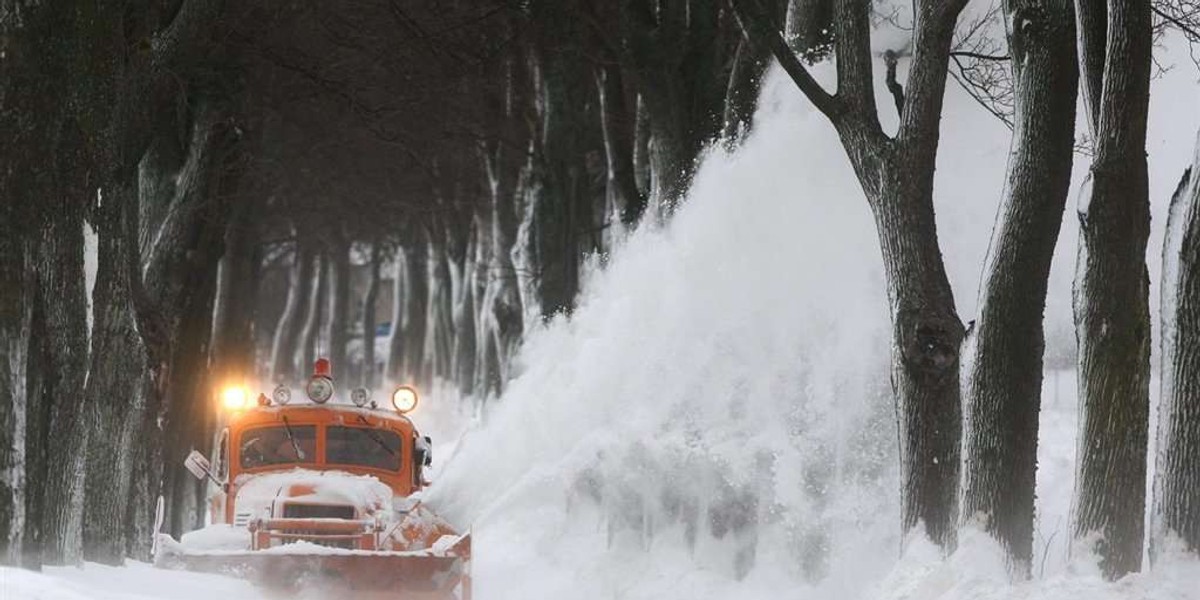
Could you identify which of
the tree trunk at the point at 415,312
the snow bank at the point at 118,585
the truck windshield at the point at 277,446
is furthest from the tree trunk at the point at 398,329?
the snow bank at the point at 118,585

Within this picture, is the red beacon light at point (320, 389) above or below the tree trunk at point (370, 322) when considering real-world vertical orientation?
below

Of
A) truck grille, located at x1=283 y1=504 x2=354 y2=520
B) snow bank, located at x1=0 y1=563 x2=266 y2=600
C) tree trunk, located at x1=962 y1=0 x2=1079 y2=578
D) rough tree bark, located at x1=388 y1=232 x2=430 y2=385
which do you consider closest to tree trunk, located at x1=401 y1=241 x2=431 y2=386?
rough tree bark, located at x1=388 y1=232 x2=430 y2=385

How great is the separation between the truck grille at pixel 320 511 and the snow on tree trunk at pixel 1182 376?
25.1 feet

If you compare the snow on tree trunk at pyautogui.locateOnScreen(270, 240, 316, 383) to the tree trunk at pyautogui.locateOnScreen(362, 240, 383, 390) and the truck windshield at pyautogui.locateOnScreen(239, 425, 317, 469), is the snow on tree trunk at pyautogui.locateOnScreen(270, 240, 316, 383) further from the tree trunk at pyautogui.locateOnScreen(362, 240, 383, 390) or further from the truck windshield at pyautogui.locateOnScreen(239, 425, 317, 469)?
the truck windshield at pyautogui.locateOnScreen(239, 425, 317, 469)

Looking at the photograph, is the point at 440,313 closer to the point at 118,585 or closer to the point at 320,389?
the point at 320,389

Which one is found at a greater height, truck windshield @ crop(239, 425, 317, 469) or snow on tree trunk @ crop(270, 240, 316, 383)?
snow on tree trunk @ crop(270, 240, 316, 383)

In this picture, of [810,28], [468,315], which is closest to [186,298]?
[810,28]

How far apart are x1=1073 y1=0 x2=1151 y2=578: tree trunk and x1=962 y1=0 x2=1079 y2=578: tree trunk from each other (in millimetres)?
844

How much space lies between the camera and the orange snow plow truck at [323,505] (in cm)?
1350

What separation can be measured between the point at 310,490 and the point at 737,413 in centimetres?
475

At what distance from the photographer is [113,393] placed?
1520cm

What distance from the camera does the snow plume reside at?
16516 mm

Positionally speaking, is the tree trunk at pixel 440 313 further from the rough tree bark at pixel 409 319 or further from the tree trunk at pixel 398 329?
the tree trunk at pixel 398 329

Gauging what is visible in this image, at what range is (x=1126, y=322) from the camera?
10.1m
